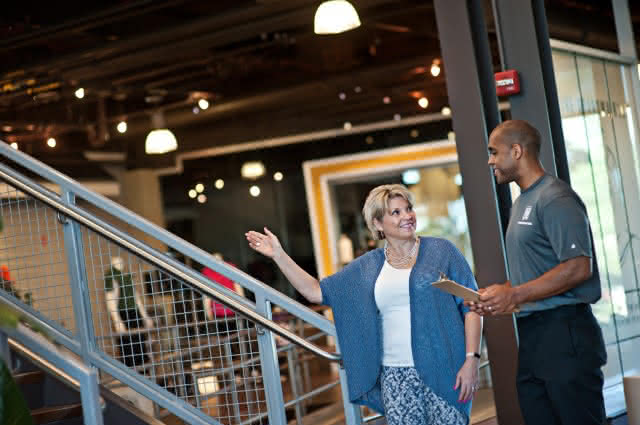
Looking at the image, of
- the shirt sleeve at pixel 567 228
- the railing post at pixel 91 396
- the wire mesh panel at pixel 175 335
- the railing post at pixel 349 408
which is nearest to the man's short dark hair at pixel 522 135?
the shirt sleeve at pixel 567 228

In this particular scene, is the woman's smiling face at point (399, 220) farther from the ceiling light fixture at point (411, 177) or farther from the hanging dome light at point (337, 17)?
the ceiling light fixture at point (411, 177)

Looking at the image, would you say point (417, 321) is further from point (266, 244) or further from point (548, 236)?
point (266, 244)

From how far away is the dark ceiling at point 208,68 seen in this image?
7.43 meters

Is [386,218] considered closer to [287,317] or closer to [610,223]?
[610,223]

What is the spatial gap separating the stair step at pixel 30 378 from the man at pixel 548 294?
213 cm

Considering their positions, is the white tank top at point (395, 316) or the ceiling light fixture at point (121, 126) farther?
the ceiling light fixture at point (121, 126)

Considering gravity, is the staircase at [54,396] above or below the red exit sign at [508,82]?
below

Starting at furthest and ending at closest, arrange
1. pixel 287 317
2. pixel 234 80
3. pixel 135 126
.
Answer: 1. pixel 135 126
2. pixel 234 80
3. pixel 287 317

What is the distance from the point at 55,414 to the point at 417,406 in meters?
1.65

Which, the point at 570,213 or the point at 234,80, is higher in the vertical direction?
the point at 234,80

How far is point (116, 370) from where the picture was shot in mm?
3803

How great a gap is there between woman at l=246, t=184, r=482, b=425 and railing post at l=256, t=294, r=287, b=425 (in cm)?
25

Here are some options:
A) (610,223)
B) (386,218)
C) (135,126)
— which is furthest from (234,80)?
(386,218)

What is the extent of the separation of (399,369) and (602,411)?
2.51ft
